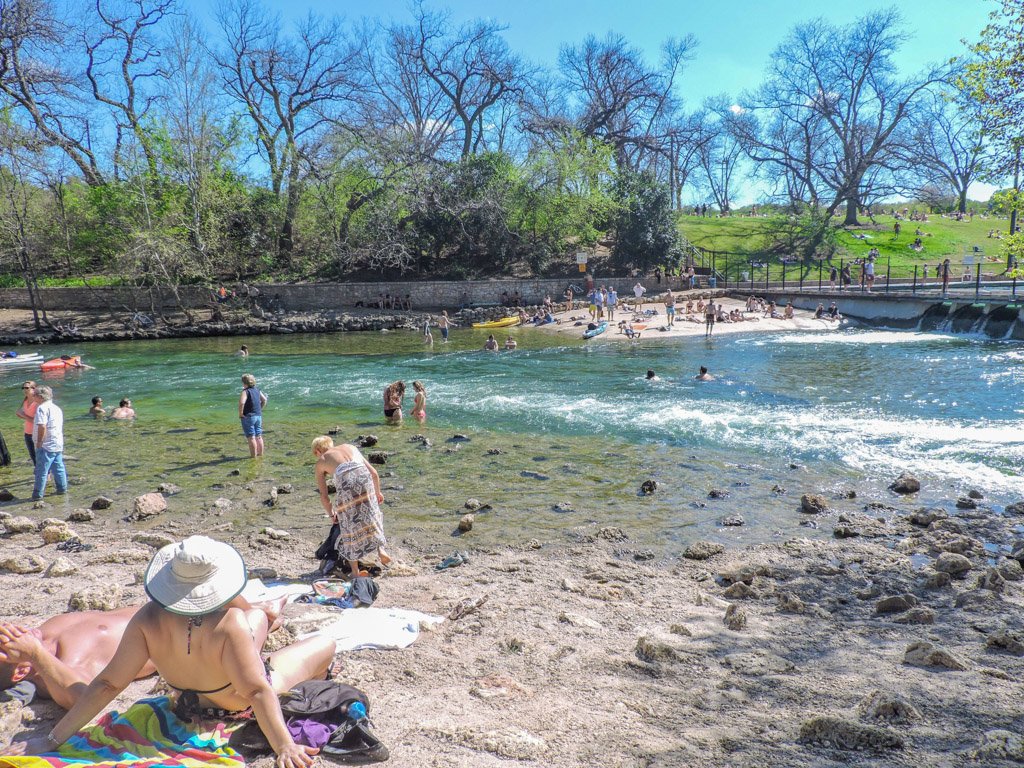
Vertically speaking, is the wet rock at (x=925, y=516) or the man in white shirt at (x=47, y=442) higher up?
the man in white shirt at (x=47, y=442)

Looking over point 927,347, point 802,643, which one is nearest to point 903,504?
point 802,643

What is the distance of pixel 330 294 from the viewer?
4403cm

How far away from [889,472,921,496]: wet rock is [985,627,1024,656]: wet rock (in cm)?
547

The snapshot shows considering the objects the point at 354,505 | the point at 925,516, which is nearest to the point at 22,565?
the point at 354,505

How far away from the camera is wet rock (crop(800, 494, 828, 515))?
382 inches

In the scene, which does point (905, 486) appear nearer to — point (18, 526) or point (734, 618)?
point (734, 618)

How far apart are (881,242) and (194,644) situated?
62.3 m

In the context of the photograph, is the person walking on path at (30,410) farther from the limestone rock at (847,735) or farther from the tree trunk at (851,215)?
the tree trunk at (851,215)

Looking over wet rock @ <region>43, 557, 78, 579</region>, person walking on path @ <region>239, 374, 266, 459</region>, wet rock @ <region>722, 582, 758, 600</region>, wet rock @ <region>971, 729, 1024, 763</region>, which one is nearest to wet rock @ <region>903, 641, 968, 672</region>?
wet rock @ <region>971, 729, 1024, 763</region>

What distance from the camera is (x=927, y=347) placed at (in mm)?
27750

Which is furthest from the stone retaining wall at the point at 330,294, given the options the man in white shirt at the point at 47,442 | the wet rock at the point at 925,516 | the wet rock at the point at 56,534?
the wet rock at the point at 925,516

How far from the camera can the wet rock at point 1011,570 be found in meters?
7.03

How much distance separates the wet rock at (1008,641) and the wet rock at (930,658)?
1.63 ft

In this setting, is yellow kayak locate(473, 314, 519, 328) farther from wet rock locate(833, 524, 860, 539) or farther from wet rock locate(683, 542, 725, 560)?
wet rock locate(683, 542, 725, 560)
